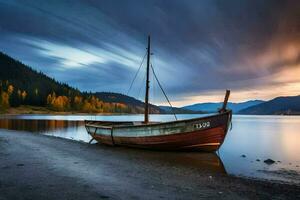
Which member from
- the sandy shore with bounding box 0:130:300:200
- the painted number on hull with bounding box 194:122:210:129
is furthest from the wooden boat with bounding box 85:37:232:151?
the sandy shore with bounding box 0:130:300:200

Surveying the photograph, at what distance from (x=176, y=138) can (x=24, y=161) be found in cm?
1231

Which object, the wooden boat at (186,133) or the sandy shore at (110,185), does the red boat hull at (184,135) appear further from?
the sandy shore at (110,185)

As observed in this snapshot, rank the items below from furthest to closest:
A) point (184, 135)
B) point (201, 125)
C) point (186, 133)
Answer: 1. point (184, 135)
2. point (186, 133)
3. point (201, 125)

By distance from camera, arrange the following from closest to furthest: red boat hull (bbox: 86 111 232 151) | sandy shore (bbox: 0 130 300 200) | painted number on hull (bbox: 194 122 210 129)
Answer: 1. sandy shore (bbox: 0 130 300 200)
2. painted number on hull (bbox: 194 122 210 129)
3. red boat hull (bbox: 86 111 232 151)

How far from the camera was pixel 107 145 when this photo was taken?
30312mm

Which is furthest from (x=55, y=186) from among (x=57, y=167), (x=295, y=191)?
(x=295, y=191)

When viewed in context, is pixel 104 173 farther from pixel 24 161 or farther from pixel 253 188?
pixel 253 188

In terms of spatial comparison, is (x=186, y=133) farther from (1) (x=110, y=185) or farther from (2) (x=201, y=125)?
(1) (x=110, y=185)

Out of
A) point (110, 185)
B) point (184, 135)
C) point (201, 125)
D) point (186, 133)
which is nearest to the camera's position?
point (110, 185)

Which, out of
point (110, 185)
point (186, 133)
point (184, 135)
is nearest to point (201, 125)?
point (186, 133)

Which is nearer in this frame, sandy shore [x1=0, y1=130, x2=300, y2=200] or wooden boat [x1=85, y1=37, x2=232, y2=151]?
Result: sandy shore [x1=0, y1=130, x2=300, y2=200]

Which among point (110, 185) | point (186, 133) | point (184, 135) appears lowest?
point (110, 185)

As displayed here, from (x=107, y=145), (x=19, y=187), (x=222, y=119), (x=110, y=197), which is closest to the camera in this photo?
(x=110, y=197)

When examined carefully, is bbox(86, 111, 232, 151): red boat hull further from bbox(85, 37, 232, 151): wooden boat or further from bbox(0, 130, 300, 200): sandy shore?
bbox(0, 130, 300, 200): sandy shore
